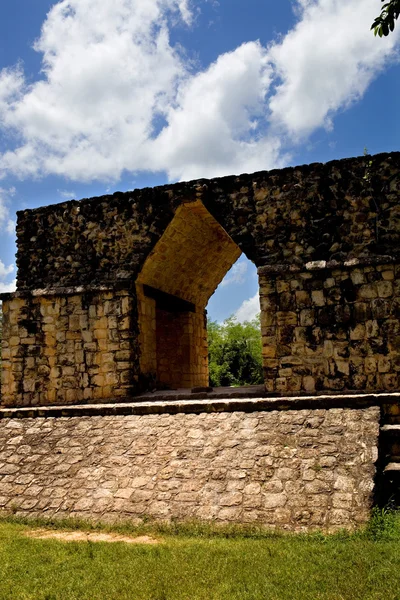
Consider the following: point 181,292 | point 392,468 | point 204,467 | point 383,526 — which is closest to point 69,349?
point 181,292

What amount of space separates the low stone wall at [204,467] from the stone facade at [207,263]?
5.42ft

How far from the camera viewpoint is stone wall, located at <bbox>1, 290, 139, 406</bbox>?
10.6 m

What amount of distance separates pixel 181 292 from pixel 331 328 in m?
4.55

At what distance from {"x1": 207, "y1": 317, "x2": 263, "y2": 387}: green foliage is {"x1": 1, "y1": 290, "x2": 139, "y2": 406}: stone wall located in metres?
14.7

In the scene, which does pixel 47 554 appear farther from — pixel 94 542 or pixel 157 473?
pixel 157 473

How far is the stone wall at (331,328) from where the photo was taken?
9070mm

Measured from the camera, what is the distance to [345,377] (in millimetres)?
9195

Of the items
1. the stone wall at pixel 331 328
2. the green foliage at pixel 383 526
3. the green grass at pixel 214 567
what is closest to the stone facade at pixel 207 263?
the stone wall at pixel 331 328

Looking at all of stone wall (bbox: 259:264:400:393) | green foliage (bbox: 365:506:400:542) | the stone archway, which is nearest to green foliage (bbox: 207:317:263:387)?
the stone archway

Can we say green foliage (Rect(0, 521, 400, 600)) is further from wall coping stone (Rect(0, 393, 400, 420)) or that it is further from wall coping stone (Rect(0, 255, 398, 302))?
wall coping stone (Rect(0, 255, 398, 302))

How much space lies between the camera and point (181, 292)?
42.6 ft

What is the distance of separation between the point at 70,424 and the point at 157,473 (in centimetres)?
240

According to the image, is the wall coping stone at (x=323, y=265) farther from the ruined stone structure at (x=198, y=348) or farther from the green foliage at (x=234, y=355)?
the green foliage at (x=234, y=355)

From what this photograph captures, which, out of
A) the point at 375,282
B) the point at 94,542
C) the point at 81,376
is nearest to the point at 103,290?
the point at 81,376
